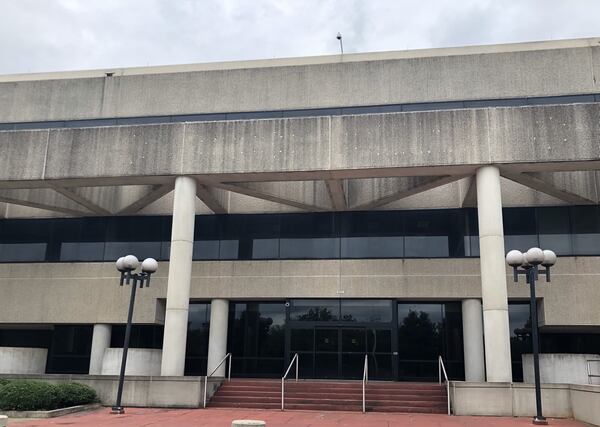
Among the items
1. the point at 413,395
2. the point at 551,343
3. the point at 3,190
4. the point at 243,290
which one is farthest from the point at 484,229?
the point at 3,190

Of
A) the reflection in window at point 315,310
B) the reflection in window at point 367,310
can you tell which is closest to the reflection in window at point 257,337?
the reflection in window at point 315,310

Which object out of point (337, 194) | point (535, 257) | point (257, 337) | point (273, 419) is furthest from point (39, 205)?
point (535, 257)

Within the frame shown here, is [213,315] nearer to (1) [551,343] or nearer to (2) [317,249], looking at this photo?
(2) [317,249]

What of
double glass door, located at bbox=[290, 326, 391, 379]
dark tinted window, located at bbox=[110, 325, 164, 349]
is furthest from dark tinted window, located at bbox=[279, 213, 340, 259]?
dark tinted window, located at bbox=[110, 325, 164, 349]

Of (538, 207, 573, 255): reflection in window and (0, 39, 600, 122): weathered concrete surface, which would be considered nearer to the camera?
(538, 207, 573, 255): reflection in window

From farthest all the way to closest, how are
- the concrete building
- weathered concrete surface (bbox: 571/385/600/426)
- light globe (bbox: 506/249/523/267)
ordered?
the concrete building, light globe (bbox: 506/249/523/267), weathered concrete surface (bbox: 571/385/600/426)

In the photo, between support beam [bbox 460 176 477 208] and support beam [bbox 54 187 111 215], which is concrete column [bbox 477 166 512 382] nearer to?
support beam [bbox 460 176 477 208]

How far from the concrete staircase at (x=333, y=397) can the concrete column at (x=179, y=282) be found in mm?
1891

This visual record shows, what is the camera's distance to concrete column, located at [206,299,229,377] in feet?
76.9

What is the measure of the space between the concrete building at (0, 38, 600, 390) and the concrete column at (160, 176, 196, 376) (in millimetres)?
69

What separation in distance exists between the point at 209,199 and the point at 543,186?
12.3 metres

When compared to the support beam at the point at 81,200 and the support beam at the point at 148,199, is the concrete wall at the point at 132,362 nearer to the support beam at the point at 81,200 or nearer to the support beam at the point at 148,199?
the support beam at the point at 148,199

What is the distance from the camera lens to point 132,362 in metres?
21.3

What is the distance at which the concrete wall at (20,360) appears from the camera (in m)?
21.8
